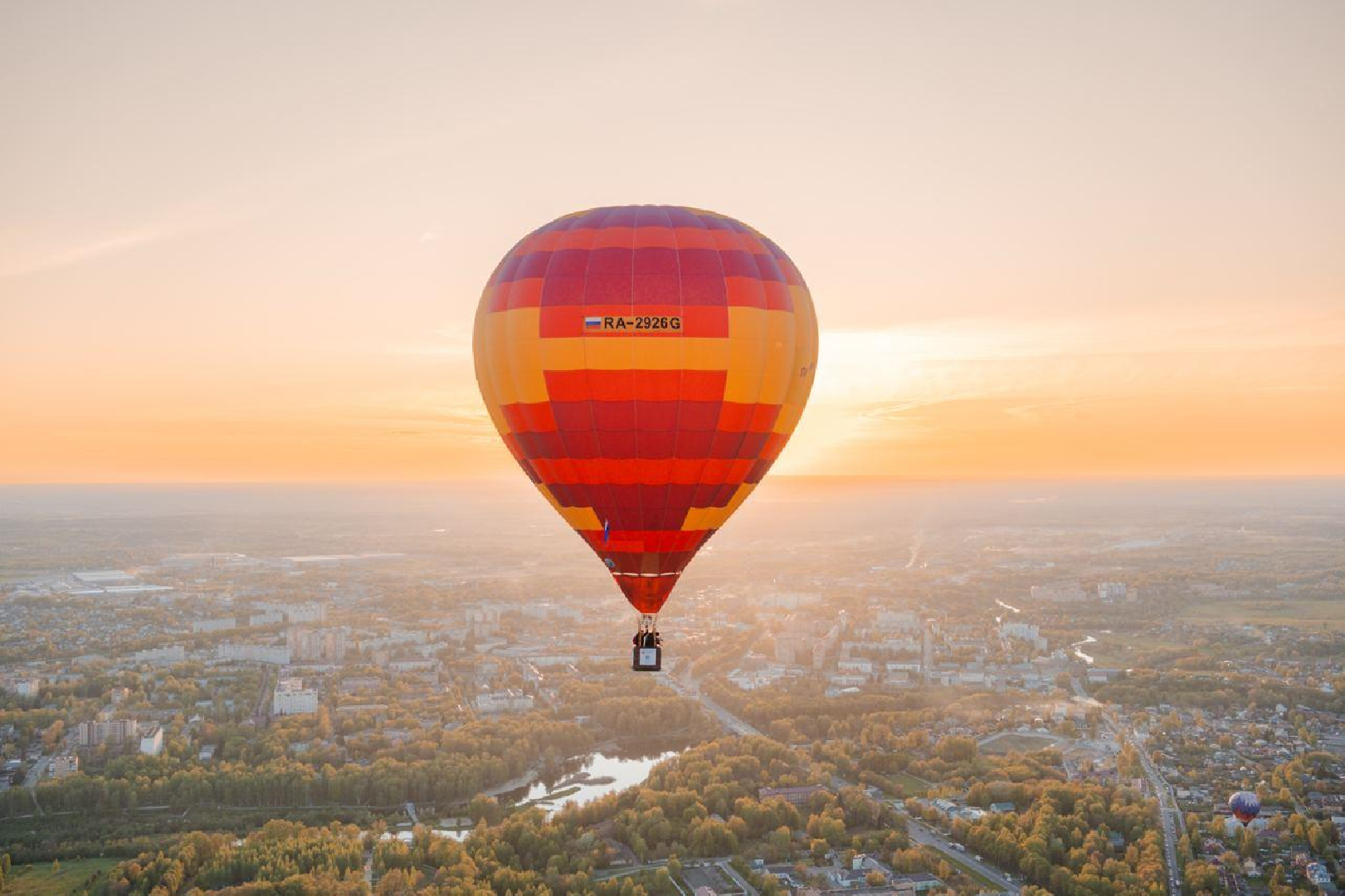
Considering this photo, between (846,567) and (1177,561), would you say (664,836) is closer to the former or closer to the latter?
(846,567)

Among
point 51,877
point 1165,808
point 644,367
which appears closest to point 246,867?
point 51,877

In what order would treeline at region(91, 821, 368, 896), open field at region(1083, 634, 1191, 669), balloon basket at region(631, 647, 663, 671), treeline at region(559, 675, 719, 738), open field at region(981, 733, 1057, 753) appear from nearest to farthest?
balloon basket at region(631, 647, 663, 671)
treeline at region(91, 821, 368, 896)
open field at region(981, 733, 1057, 753)
treeline at region(559, 675, 719, 738)
open field at region(1083, 634, 1191, 669)

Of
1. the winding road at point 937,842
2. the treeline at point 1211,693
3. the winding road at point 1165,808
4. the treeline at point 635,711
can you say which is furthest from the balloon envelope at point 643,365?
the treeline at point 1211,693

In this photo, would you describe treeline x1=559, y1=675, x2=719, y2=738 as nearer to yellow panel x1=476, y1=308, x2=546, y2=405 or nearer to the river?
the river

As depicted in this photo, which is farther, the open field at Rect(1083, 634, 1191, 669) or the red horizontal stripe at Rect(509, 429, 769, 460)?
the open field at Rect(1083, 634, 1191, 669)

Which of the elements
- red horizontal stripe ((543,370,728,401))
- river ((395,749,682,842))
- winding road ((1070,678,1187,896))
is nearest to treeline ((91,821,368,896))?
river ((395,749,682,842))

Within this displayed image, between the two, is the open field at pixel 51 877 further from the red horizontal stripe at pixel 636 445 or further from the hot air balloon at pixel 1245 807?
the hot air balloon at pixel 1245 807
